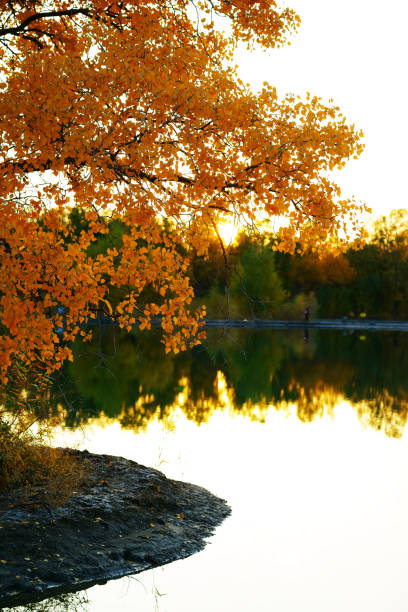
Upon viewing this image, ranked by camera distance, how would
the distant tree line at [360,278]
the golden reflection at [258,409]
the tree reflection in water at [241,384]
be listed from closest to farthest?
the golden reflection at [258,409]
the tree reflection in water at [241,384]
the distant tree line at [360,278]

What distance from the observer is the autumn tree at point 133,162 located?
677 cm

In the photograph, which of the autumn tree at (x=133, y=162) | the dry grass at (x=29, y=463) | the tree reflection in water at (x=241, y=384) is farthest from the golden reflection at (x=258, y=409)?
the autumn tree at (x=133, y=162)

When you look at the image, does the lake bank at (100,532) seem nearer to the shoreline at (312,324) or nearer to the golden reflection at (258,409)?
the golden reflection at (258,409)

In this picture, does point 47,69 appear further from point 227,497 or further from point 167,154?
point 227,497

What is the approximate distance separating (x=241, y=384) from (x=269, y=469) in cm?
1186

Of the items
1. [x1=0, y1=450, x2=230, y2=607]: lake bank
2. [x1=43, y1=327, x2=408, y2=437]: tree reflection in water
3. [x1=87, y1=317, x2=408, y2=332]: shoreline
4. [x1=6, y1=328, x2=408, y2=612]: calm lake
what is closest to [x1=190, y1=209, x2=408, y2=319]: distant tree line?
[x1=87, y1=317, x2=408, y2=332]: shoreline

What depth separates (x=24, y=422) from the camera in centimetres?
998

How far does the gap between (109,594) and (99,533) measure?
1.01 m

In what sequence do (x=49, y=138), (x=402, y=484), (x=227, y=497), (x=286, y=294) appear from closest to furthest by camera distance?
(x=49, y=138)
(x=227, y=497)
(x=402, y=484)
(x=286, y=294)

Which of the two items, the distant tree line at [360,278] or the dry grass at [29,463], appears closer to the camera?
the dry grass at [29,463]

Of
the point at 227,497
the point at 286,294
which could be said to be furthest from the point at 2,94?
the point at 286,294

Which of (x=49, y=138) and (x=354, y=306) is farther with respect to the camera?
(x=354, y=306)

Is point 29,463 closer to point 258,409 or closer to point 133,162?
point 133,162

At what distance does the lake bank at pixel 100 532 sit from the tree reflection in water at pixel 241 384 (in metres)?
2.45
